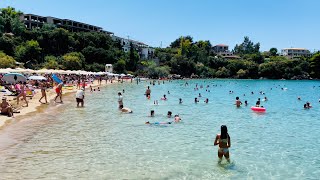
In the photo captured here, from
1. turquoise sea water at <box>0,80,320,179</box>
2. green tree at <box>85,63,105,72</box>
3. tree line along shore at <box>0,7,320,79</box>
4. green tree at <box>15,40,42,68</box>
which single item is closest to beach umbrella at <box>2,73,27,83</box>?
turquoise sea water at <box>0,80,320,179</box>

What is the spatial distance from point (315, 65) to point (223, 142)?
126 m

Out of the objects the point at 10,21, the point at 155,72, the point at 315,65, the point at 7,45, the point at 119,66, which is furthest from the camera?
the point at 315,65

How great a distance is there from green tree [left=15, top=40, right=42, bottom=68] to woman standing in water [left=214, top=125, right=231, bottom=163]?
72.6 meters

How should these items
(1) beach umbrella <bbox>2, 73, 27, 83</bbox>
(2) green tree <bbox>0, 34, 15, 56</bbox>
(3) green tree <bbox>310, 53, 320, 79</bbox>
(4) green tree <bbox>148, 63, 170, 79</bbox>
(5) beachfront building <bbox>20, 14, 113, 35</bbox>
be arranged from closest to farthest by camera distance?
(1) beach umbrella <bbox>2, 73, 27, 83</bbox> < (2) green tree <bbox>0, 34, 15, 56</bbox> < (4) green tree <bbox>148, 63, 170, 79</bbox> < (5) beachfront building <bbox>20, 14, 113, 35</bbox> < (3) green tree <bbox>310, 53, 320, 79</bbox>

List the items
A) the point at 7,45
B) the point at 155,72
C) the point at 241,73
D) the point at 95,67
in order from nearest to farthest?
1. the point at 7,45
2. the point at 95,67
3. the point at 155,72
4. the point at 241,73

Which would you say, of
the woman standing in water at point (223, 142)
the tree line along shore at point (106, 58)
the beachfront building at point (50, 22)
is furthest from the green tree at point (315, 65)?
the woman standing in water at point (223, 142)

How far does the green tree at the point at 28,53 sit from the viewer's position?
8094 centimetres

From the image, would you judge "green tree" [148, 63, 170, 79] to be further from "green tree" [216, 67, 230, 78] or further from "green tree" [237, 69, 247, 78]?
"green tree" [237, 69, 247, 78]

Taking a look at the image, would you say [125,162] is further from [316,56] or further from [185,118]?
[316,56]

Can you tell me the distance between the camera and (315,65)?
127 metres

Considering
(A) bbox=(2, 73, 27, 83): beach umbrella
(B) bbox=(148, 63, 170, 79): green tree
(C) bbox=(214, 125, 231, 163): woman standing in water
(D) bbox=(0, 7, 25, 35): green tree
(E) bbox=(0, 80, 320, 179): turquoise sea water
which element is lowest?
(E) bbox=(0, 80, 320, 179): turquoise sea water

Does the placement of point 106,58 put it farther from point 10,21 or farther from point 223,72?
point 223,72

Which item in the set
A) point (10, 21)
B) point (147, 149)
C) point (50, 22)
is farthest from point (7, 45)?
point (147, 149)

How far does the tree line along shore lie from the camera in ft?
270
